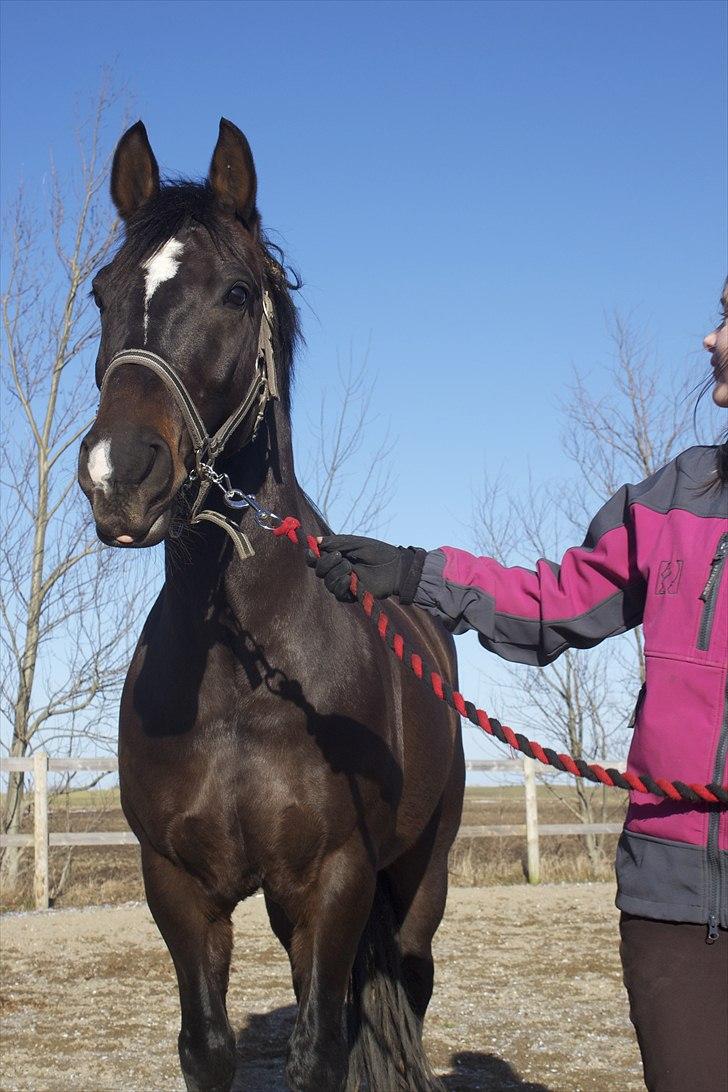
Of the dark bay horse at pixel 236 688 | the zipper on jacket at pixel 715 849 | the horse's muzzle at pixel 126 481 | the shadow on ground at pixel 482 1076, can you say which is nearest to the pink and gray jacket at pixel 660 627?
the zipper on jacket at pixel 715 849

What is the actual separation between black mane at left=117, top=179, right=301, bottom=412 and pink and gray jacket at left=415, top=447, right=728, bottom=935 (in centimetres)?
121

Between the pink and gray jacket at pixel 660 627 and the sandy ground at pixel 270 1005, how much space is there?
3231 millimetres

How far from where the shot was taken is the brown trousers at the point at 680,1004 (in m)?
1.70

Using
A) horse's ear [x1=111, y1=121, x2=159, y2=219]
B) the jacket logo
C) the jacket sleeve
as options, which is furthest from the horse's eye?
the jacket logo

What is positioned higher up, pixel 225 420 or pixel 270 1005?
pixel 225 420

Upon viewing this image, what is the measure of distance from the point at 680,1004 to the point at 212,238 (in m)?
2.10

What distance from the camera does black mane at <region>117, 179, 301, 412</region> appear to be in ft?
9.09

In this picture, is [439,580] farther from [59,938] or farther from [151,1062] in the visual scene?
[59,938]

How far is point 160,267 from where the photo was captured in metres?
2.67

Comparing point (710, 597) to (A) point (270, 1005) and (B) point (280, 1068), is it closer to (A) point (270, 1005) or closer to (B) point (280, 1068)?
(B) point (280, 1068)

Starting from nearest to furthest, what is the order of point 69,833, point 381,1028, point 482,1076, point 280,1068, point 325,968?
point 325,968 → point 381,1028 → point 482,1076 → point 280,1068 → point 69,833

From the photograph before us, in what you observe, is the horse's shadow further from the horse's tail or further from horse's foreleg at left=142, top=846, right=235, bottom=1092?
horse's foreleg at left=142, top=846, right=235, bottom=1092

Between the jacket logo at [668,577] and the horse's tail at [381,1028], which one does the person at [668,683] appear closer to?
the jacket logo at [668,577]

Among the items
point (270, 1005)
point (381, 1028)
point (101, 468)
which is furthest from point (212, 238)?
point (270, 1005)
